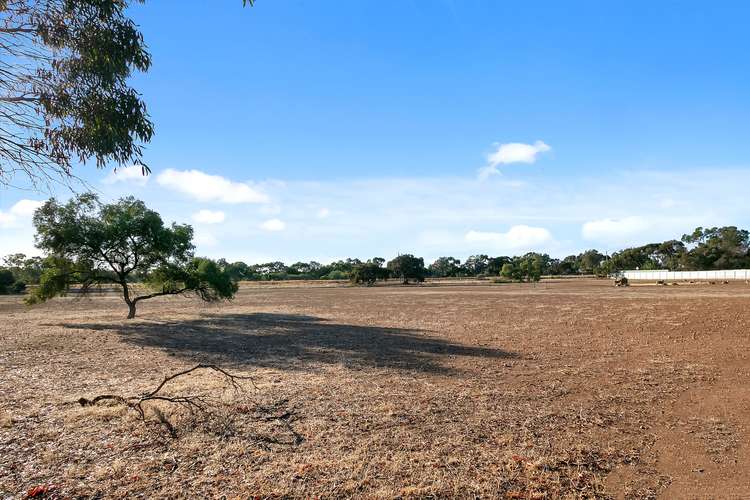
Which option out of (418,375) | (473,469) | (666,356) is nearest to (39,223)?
(418,375)

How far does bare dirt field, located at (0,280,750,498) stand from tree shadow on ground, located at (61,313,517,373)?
0.78 feet

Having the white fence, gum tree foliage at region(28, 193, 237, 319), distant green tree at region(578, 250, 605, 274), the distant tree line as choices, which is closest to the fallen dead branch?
gum tree foliage at region(28, 193, 237, 319)

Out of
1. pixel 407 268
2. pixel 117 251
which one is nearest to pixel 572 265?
pixel 407 268

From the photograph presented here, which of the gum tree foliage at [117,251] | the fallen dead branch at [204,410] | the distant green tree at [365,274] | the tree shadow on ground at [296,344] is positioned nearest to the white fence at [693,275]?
the distant green tree at [365,274]

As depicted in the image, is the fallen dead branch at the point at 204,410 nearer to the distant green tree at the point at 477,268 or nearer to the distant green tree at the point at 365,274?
the distant green tree at the point at 365,274

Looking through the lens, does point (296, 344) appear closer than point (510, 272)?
Yes

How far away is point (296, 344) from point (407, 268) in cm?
12326

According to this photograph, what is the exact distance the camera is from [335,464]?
6.29 meters

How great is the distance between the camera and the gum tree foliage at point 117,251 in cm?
2745

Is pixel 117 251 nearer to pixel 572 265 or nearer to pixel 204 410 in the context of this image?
pixel 204 410

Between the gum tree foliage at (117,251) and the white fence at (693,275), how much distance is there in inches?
4383

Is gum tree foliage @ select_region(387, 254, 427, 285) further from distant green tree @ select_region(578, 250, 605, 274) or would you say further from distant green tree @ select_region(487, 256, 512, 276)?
distant green tree @ select_region(578, 250, 605, 274)

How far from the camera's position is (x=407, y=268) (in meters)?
142

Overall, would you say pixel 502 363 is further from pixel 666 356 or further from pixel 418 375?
pixel 666 356
